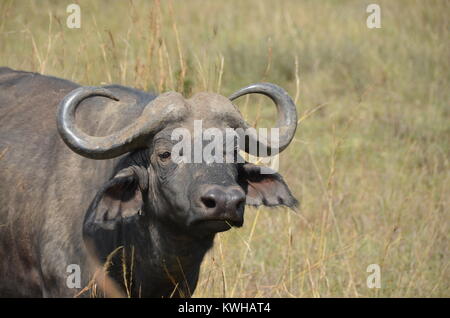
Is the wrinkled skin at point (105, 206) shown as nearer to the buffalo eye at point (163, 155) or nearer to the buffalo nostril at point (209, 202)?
the buffalo eye at point (163, 155)

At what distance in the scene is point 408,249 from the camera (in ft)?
21.6

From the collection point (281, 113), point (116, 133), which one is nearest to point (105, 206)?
point (116, 133)

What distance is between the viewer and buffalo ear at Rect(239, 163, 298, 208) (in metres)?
4.53

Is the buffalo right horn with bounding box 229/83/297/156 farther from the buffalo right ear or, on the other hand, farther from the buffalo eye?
the buffalo right ear

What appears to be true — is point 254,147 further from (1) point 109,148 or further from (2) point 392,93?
(2) point 392,93

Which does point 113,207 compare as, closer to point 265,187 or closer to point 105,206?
point 105,206

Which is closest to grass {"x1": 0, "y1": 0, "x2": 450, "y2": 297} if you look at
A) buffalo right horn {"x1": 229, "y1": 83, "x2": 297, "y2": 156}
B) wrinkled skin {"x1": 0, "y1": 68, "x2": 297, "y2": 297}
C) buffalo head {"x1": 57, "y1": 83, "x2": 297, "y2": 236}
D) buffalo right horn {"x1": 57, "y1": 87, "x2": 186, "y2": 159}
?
wrinkled skin {"x1": 0, "y1": 68, "x2": 297, "y2": 297}

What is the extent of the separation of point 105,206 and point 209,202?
0.72 metres

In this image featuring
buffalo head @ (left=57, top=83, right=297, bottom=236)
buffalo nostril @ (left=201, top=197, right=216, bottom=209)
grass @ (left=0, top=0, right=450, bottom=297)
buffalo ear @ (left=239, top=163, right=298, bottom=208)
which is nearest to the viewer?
buffalo nostril @ (left=201, top=197, right=216, bottom=209)

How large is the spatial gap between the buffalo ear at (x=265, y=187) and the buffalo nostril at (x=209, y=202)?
0.67 meters

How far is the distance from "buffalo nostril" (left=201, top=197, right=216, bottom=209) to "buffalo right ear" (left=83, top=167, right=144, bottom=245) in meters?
0.63
